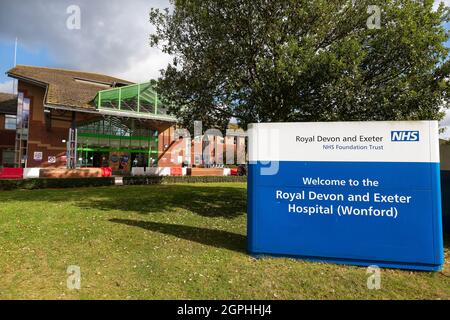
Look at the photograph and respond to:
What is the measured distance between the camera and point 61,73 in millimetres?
37812

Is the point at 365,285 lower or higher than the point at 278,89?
lower

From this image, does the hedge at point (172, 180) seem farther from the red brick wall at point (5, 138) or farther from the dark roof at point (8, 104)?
the dark roof at point (8, 104)

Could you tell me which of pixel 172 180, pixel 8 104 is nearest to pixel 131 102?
pixel 172 180

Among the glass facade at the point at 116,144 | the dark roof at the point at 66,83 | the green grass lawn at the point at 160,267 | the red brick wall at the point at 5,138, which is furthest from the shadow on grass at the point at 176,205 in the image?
the red brick wall at the point at 5,138

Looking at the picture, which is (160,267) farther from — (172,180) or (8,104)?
(8,104)

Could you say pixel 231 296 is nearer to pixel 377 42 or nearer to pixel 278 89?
pixel 278 89

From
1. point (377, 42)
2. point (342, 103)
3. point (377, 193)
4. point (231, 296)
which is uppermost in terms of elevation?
point (377, 42)

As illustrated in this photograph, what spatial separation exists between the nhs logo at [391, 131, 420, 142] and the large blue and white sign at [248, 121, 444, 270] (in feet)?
0.05

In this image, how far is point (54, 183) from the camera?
1862 cm

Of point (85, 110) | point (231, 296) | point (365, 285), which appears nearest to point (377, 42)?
point (365, 285)

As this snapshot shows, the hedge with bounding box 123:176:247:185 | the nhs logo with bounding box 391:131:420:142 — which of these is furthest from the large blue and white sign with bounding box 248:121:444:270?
the hedge with bounding box 123:176:247:185

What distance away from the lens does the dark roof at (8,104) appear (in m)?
39.2

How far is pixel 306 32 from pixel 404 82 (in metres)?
3.28

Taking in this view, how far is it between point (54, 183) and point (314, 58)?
1657 cm
